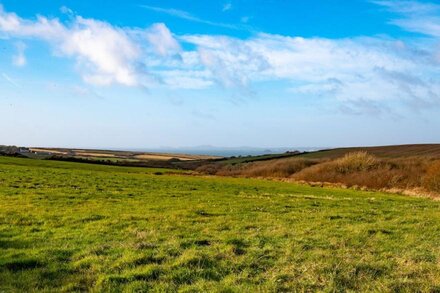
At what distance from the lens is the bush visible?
53356 mm

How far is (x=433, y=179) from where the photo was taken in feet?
177

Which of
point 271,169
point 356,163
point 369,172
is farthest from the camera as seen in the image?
point 271,169

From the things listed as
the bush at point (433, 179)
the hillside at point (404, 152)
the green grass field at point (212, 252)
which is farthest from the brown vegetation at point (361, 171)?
the green grass field at point (212, 252)

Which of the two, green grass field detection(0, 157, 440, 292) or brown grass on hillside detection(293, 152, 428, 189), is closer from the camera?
green grass field detection(0, 157, 440, 292)

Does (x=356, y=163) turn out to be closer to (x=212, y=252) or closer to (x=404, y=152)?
(x=404, y=152)

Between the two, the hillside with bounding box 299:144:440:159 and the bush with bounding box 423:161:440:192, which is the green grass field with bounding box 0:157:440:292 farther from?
the hillside with bounding box 299:144:440:159

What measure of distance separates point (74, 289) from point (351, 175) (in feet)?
238

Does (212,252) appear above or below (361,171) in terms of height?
above

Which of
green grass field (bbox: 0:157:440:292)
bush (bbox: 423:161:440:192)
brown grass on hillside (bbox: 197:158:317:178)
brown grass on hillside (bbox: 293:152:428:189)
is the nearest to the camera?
green grass field (bbox: 0:157:440:292)

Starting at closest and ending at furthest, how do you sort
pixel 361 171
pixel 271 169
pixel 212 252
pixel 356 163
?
1. pixel 212 252
2. pixel 361 171
3. pixel 356 163
4. pixel 271 169

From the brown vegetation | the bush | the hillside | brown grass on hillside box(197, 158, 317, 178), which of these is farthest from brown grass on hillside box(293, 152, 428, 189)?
the hillside

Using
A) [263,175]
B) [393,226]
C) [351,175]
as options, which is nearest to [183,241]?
[393,226]

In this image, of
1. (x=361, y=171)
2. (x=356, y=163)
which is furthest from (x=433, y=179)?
(x=356, y=163)

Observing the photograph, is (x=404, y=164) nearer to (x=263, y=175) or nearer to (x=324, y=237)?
(x=263, y=175)
